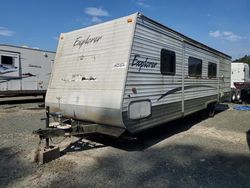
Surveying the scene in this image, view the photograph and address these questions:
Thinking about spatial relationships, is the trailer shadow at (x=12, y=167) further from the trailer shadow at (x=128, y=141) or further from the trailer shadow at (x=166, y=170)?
the trailer shadow at (x=128, y=141)

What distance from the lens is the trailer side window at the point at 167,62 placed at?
6105 mm

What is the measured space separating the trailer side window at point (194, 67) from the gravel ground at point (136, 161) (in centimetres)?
192

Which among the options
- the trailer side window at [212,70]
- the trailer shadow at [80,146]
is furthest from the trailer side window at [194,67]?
the trailer shadow at [80,146]

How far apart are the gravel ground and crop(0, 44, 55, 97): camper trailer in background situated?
6.26 m

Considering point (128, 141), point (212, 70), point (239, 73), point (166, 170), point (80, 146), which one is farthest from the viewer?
point (239, 73)

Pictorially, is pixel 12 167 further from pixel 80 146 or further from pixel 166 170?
pixel 166 170

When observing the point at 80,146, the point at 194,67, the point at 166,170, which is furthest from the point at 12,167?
the point at 194,67

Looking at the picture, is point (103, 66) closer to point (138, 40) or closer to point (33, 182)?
point (138, 40)

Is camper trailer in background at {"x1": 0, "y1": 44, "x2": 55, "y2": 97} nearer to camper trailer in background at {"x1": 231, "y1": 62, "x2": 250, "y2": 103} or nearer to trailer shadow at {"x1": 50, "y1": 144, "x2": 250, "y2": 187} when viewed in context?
trailer shadow at {"x1": 50, "y1": 144, "x2": 250, "y2": 187}

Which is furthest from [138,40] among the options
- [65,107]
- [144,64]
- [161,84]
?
[65,107]

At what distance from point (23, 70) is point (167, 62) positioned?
969 centimetres

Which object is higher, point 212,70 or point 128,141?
point 212,70

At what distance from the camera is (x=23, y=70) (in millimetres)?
13312

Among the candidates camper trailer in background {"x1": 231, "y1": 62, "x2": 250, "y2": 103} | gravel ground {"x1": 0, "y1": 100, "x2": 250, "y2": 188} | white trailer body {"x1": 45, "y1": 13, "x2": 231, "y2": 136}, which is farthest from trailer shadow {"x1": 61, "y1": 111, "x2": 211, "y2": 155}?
camper trailer in background {"x1": 231, "y1": 62, "x2": 250, "y2": 103}
